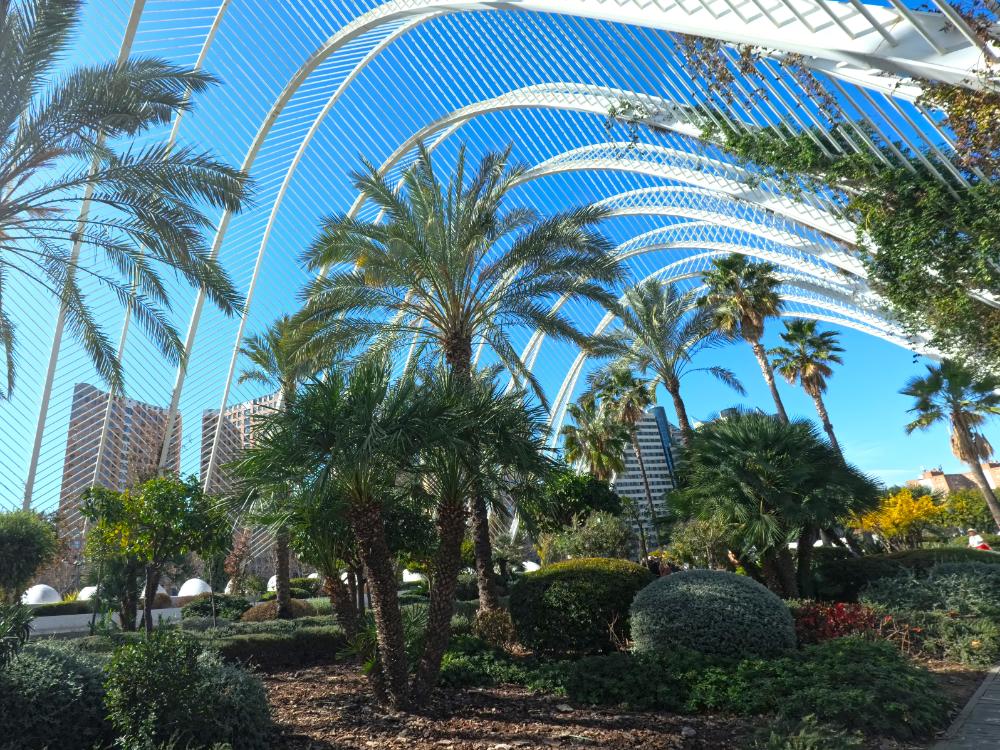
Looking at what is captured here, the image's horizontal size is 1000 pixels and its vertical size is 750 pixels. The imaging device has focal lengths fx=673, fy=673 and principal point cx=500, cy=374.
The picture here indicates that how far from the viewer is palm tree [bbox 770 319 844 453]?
30000 millimetres

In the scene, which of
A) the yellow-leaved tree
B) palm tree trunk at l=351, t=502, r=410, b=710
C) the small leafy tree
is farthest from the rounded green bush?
the yellow-leaved tree

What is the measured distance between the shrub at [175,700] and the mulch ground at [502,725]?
2.54 ft

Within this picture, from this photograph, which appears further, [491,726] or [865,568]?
[865,568]

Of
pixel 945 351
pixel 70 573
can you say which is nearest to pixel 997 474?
pixel 945 351

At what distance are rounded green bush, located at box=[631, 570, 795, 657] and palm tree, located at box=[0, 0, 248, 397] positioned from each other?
25.6 feet

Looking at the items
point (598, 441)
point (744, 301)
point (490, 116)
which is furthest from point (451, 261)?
point (598, 441)

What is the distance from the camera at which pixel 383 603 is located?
24.5 feet

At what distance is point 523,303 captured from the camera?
14.8 meters

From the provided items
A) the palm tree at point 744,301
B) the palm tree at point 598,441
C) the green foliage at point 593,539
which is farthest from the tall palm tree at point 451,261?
the palm tree at point 598,441

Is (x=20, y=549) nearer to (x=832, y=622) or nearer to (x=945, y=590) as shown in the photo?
(x=832, y=622)

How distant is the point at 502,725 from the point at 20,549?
19485 millimetres

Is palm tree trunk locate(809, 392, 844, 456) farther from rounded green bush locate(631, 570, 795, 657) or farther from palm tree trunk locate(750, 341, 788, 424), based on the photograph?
rounded green bush locate(631, 570, 795, 657)

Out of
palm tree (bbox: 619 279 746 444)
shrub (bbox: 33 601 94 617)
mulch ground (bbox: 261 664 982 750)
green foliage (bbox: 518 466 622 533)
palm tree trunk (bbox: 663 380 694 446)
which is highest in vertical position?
palm tree (bbox: 619 279 746 444)

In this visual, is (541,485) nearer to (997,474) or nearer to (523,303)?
(523,303)
